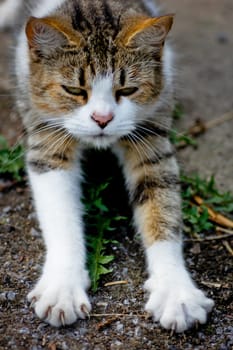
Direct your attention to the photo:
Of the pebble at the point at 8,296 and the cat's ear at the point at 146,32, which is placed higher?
the cat's ear at the point at 146,32

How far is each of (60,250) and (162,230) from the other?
442mm

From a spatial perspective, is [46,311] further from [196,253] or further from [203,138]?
[203,138]

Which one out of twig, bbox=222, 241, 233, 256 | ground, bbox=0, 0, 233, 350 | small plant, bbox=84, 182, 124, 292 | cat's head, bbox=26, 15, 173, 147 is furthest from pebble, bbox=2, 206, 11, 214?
twig, bbox=222, 241, 233, 256

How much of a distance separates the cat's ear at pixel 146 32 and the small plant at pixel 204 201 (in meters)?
0.77

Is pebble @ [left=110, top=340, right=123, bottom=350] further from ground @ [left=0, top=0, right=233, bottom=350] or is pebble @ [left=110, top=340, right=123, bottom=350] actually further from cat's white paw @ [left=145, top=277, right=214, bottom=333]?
cat's white paw @ [left=145, top=277, right=214, bottom=333]

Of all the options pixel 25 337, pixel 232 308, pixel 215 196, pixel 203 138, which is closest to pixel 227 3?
pixel 203 138

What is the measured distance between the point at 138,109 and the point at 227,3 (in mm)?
2884

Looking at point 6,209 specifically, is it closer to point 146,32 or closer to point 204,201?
point 204,201

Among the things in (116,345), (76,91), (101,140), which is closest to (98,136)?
(101,140)

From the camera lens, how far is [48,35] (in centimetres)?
253

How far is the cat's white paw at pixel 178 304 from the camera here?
2.30 m

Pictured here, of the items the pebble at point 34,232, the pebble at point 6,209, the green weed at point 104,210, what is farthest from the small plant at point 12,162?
the pebble at point 34,232

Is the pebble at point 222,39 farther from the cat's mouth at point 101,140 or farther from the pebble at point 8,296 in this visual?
the pebble at point 8,296

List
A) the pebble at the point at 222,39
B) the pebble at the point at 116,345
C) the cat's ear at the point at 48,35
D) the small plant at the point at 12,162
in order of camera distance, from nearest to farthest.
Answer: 1. the pebble at the point at 116,345
2. the cat's ear at the point at 48,35
3. the small plant at the point at 12,162
4. the pebble at the point at 222,39
